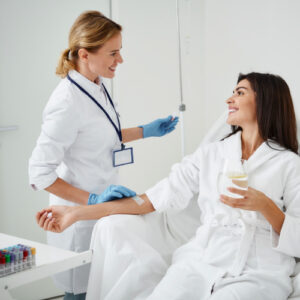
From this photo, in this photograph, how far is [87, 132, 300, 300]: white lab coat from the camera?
1.34 meters

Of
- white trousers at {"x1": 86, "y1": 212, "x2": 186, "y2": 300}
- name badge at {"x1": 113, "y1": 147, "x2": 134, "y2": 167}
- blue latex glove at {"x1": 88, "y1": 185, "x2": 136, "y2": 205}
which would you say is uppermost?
name badge at {"x1": 113, "y1": 147, "x2": 134, "y2": 167}

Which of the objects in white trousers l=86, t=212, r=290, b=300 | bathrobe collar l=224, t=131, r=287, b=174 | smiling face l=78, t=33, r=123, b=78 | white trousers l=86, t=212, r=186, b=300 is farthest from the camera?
smiling face l=78, t=33, r=123, b=78

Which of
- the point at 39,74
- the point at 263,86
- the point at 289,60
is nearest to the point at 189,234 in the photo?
the point at 263,86

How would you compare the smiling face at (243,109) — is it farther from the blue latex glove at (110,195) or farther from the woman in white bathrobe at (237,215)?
the blue latex glove at (110,195)

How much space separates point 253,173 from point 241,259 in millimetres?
341

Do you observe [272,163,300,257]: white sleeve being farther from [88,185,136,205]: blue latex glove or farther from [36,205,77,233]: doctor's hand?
[36,205,77,233]: doctor's hand

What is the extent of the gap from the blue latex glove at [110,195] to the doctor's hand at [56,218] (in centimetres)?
9

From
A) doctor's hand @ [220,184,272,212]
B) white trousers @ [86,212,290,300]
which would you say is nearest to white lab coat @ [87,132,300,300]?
white trousers @ [86,212,290,300]

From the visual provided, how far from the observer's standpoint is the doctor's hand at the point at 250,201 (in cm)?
133

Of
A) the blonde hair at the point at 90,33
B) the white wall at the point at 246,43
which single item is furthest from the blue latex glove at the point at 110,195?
the white wall at the point at 246,43

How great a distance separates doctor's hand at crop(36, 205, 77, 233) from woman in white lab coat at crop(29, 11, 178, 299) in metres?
0.07

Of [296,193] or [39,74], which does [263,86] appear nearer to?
[296,193]

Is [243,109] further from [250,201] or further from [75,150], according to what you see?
[75,150]

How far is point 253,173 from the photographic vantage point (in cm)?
157
